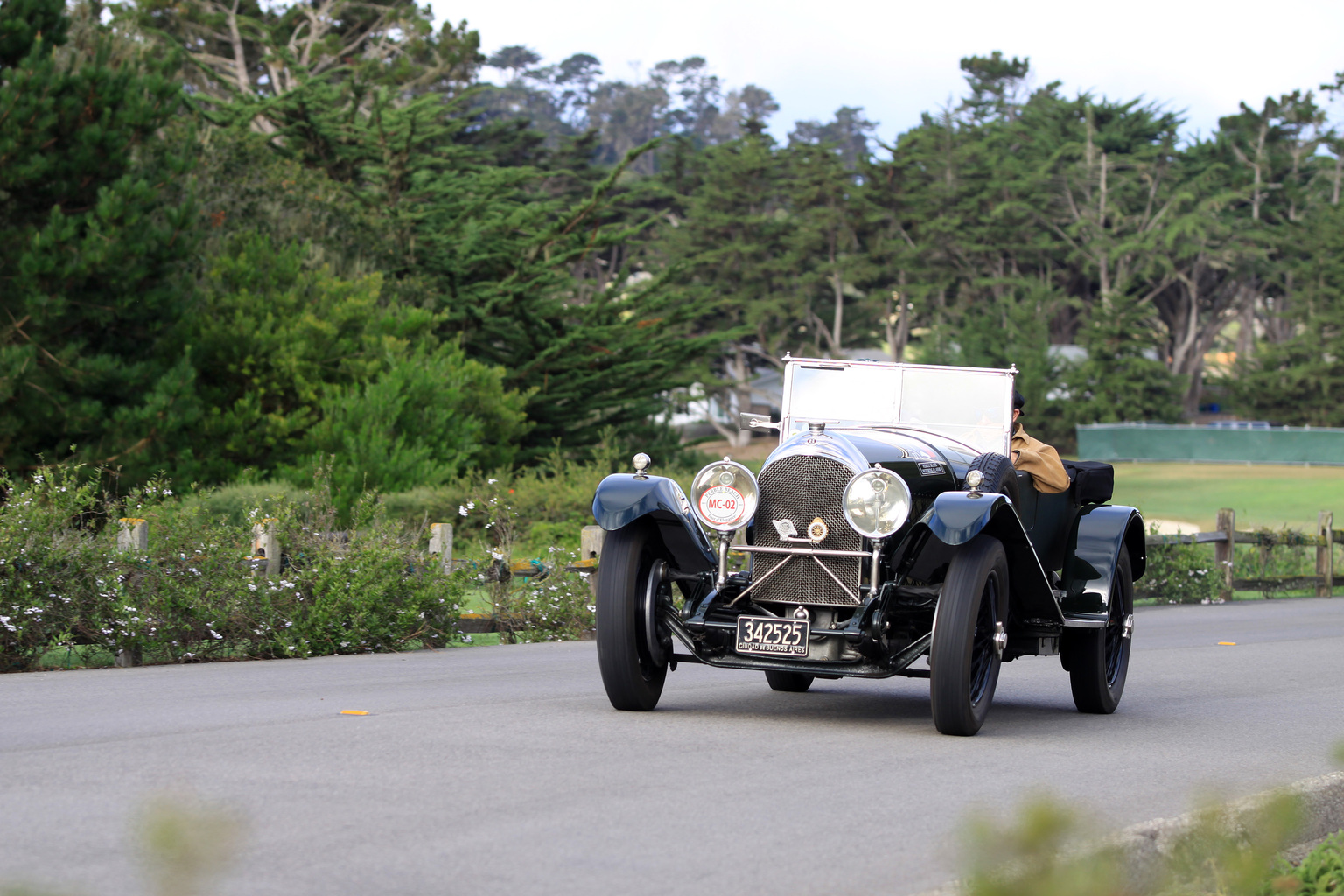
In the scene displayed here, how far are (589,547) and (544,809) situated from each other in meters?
9.05

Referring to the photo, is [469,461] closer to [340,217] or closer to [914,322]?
[340,217]

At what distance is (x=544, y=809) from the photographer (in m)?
5.52

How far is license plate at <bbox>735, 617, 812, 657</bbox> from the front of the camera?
7.82m

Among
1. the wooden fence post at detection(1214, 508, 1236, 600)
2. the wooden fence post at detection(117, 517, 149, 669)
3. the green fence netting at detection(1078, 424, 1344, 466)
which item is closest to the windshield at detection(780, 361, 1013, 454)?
the wooden fence post at detection(117, 517, 149, 669)

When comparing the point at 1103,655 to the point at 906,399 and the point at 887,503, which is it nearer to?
the point at 906,399

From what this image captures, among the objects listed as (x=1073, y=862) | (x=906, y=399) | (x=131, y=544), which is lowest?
(x=1073, y=862)

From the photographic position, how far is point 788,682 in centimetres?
1002

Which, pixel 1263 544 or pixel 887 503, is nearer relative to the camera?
pixel 887 503

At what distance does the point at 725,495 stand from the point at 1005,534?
1.62 m

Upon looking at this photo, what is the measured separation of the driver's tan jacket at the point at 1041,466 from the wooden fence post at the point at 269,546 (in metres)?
6.16

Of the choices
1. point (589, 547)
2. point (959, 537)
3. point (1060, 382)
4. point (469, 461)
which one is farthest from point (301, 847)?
point (1060, 382)

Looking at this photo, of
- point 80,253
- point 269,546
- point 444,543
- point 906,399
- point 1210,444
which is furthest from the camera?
point 1210,444

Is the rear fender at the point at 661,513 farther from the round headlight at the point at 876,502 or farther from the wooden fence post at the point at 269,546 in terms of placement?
the wooden fence post at the point at 269,546

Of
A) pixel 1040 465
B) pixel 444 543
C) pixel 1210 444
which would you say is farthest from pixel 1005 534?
pixel 1210 444
